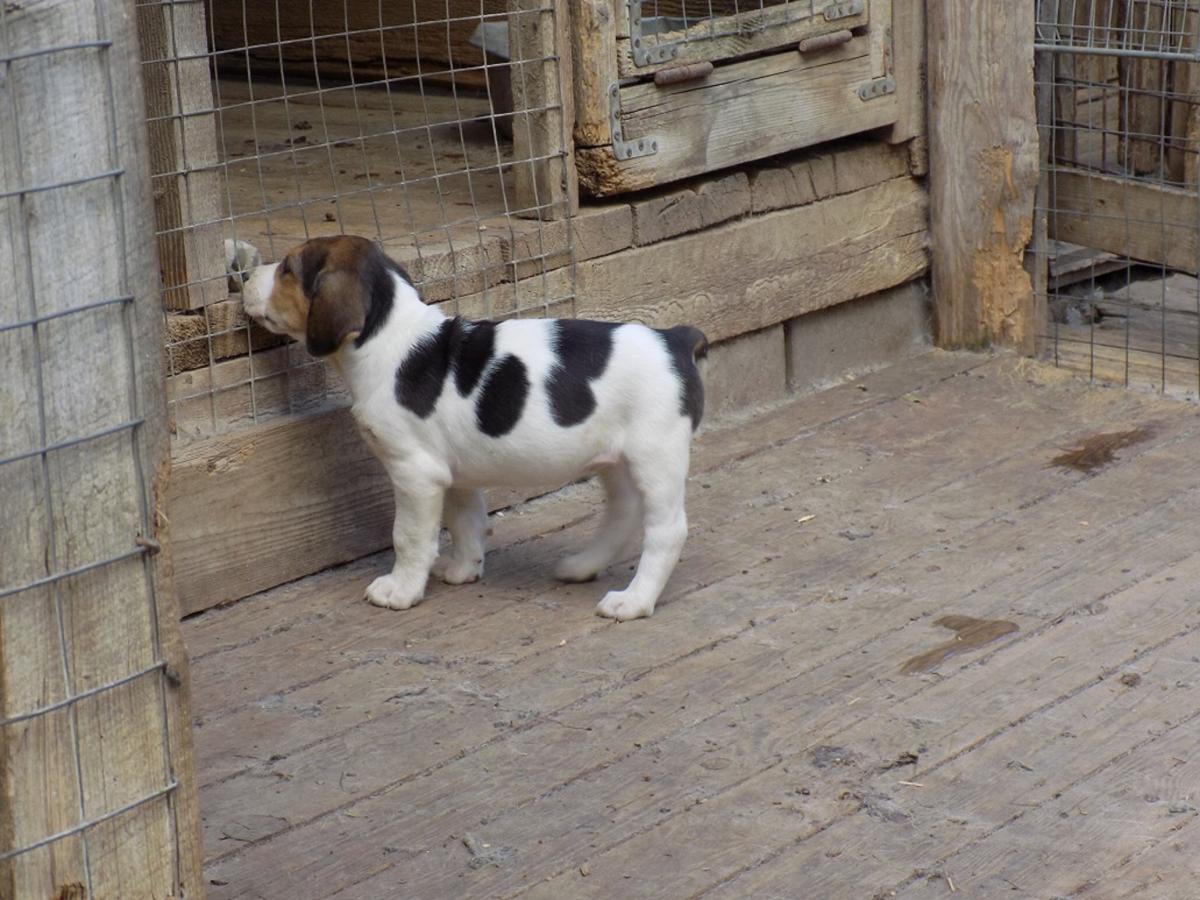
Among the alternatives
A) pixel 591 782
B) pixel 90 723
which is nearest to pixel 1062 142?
pixel 591 782

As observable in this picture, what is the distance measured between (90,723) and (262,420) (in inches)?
80.5

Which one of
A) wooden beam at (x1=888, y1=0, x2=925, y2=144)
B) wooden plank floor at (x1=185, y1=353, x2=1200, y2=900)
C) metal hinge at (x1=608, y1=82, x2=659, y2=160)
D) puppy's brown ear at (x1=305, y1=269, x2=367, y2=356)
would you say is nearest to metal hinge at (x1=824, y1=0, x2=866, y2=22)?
wooden beam at (x1=888, y1=0, x2=925, y2=144)

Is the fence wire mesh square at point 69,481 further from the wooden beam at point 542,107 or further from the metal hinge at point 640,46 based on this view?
the metal hinge at point 640,46

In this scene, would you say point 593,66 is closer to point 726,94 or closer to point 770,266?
point 726,94

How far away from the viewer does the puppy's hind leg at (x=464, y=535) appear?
4445mm

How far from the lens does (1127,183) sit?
6312 millimetres

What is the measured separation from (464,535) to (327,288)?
0.77 m

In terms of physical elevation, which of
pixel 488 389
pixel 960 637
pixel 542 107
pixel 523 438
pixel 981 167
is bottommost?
pixel 960 637

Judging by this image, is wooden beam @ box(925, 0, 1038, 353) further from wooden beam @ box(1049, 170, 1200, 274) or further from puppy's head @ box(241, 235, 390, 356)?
puppy's head @ box(241, 235, 390, 356)

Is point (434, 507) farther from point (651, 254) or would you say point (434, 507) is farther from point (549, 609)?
point (651, 254)

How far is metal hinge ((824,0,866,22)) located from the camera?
5.70 metres

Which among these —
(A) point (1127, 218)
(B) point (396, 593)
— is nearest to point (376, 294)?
(B) point (396, 593)

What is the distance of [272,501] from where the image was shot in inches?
174

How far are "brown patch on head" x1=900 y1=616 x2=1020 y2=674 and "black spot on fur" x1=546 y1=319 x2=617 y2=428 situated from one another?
945mm
